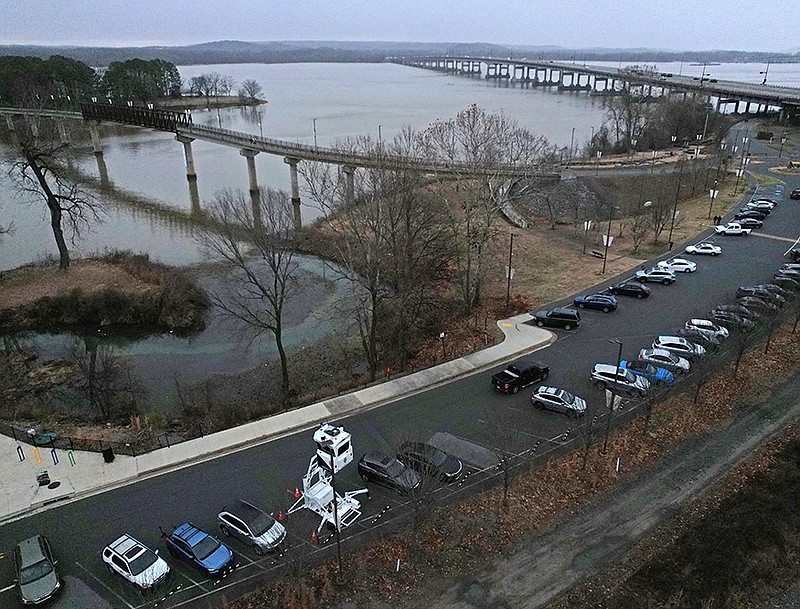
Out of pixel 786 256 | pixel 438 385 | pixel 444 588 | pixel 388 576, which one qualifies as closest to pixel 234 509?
pixel 388 576

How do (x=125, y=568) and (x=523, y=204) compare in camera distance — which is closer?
(x=125, y=568)

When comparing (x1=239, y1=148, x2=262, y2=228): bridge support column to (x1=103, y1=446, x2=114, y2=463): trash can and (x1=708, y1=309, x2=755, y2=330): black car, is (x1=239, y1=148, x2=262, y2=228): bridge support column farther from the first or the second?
(x1=708, y1=309, x2=755, y2=330): black car

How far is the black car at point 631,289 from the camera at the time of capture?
116 ft

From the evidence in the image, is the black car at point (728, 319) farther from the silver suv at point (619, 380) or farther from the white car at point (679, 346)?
the silver suv at point (619, 380)

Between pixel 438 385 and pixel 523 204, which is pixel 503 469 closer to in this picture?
pixel 438 385

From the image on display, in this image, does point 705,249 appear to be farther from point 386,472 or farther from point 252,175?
point 252,175

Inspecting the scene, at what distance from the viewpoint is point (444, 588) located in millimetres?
15742

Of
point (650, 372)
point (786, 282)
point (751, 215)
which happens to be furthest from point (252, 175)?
point (650, 372)

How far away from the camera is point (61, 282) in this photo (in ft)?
137

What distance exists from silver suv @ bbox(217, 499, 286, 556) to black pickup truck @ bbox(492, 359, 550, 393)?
11.7 metres

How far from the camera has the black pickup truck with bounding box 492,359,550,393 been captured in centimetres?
2500

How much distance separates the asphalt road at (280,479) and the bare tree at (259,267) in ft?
24.0

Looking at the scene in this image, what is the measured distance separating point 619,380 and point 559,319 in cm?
685

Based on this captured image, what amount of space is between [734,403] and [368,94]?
599 ft
